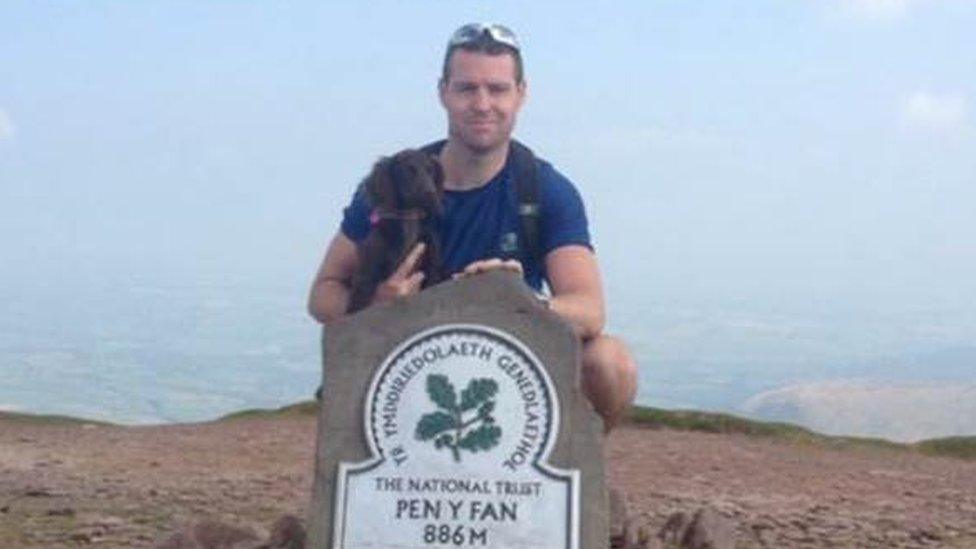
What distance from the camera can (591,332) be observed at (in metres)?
7.61

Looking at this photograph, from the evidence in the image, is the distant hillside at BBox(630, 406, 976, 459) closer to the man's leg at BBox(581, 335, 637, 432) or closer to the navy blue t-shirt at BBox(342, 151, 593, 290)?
the man's leg at BBox(581, 335, 637, 432)

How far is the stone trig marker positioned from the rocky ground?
1947 millimetres

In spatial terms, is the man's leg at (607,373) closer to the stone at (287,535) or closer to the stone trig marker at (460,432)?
the stone trig marker at (460,432)

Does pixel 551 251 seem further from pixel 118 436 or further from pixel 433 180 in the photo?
pixel 118 436

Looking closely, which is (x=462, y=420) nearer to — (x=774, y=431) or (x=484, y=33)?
(x=484, y=33)

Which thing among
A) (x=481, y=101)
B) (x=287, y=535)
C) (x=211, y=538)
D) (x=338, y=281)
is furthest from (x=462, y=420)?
(x=211, y=538)

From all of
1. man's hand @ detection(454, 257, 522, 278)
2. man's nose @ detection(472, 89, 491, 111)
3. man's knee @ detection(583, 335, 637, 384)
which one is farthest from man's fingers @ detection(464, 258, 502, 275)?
man's nose @ detection(472, 89, 491, 111)

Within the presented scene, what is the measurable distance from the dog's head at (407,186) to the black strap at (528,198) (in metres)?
0.24

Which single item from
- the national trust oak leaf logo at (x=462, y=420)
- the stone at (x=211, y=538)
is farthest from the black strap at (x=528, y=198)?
the stone at (x=211, y=538)

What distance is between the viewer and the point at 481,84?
7.62 meters

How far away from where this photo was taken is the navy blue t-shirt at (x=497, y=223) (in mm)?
7781

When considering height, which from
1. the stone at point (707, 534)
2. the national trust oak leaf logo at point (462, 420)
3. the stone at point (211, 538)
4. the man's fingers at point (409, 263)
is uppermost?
the man's fingers at point (409, 263)

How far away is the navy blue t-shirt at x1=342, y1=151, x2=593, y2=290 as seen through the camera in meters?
7.78

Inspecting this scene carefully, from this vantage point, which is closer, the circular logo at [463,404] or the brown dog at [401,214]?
the circular logo at [463,404]
